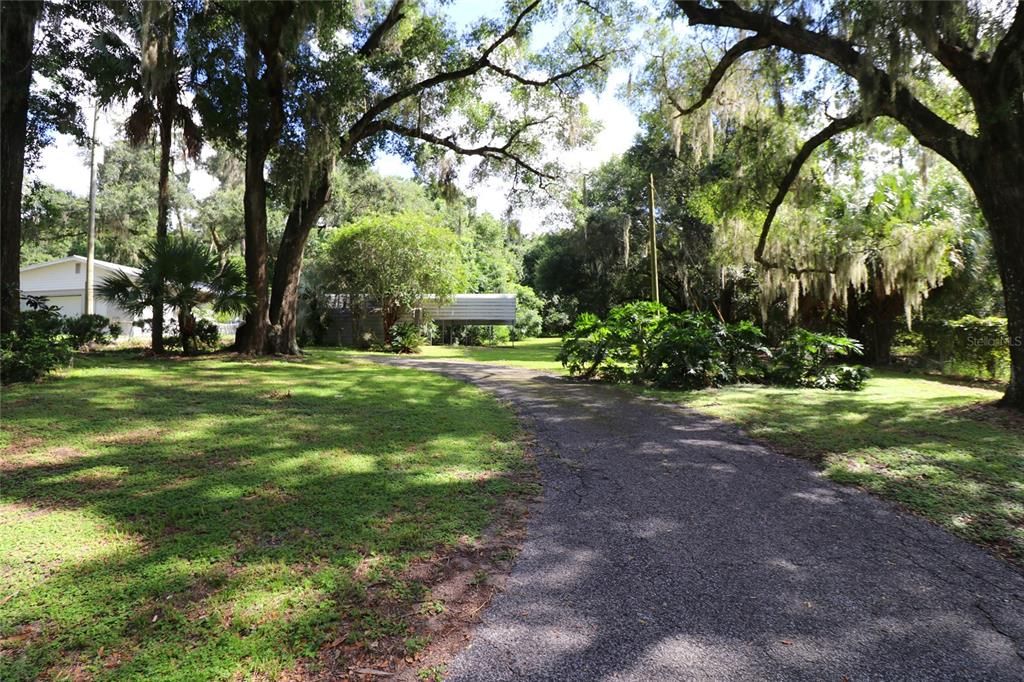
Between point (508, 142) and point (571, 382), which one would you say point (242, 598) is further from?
point (508, 142)

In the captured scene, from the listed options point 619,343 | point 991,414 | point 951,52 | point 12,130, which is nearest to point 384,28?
point 12,130

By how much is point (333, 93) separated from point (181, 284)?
5494 millimetres

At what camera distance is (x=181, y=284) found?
1216cm

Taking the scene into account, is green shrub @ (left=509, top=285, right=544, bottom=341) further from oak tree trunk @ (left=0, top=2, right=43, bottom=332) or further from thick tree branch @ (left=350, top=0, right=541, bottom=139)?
oak tree trunk @ (left=0, top=2, right=43, bottom=332)

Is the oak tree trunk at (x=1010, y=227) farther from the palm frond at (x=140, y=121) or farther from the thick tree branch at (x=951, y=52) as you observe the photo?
the palm frond at (x=140, y=121)

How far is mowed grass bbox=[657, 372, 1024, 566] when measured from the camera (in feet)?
12.9

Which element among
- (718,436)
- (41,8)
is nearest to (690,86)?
(718,436)

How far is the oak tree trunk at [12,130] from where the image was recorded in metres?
9.90

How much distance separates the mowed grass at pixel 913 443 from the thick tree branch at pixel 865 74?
149 inches

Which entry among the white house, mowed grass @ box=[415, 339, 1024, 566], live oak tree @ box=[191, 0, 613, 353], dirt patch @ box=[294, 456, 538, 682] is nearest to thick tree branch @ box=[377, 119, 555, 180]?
live oak tree @ box=[191, 0, 613, 353]

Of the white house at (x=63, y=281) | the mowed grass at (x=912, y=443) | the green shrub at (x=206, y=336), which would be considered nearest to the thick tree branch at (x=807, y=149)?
the mowed grass at (x=912, y=443)

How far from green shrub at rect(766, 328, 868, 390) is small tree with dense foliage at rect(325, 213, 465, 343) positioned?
14.7 m

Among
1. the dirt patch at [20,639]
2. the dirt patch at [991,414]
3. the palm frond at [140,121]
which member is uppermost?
the palm frond at [140,121]

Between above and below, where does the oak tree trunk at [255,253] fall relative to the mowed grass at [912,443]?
above
